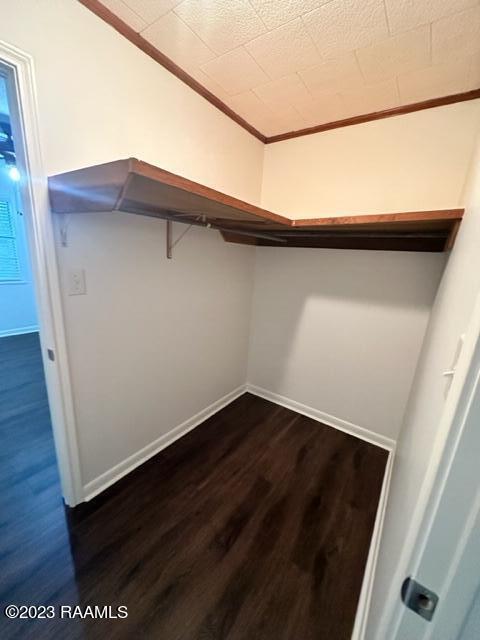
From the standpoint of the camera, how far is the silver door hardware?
434 mm

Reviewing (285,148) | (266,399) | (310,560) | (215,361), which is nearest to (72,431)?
(215,361)

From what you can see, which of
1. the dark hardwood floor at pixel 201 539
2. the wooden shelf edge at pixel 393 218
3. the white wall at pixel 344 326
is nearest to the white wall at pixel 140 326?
the dark hardwood floor at pixel 201 539

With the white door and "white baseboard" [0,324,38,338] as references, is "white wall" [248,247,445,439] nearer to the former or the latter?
the white door

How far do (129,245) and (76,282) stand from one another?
0.36 metres

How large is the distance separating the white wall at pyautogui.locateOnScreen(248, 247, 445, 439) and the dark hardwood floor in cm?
44

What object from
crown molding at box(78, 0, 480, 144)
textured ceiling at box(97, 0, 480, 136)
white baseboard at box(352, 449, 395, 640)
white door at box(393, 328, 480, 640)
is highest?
textured ceiling at box(97, 0, 480, 136)

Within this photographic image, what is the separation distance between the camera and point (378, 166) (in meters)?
1.85

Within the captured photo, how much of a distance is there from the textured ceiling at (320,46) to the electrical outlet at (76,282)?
3.84ft

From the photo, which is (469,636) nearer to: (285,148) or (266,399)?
(266,399)

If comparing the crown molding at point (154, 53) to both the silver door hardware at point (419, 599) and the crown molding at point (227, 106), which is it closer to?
the crown molding at point (227, 106)

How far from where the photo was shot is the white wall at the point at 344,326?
1923 millimetres

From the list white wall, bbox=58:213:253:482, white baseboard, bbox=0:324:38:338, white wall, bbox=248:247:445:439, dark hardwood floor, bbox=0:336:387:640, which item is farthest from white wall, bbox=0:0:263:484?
white baseboard, bbox=0:324:38:338

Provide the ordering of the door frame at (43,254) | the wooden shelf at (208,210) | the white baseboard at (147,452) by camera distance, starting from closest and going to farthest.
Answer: the wooden shelf at (208,210), the door frame at (43,254), the white baseboard at (147,452)

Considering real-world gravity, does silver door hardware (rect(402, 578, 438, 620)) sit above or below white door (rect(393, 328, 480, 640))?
below
